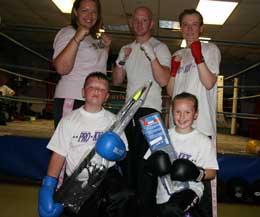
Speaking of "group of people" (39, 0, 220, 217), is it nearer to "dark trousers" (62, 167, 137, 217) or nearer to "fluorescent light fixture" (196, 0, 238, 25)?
"dark trousers" (62, 167, 137, 217)

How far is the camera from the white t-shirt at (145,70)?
5.38 ft

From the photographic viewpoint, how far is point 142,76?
166 cm

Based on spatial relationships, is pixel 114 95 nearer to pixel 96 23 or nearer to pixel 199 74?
pixel 96 23

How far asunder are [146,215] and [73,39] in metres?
0.88

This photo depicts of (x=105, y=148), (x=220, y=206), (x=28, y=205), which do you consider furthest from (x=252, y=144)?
(x=105, y=148)

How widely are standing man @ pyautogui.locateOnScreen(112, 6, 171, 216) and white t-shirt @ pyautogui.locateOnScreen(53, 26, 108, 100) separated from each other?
17cm

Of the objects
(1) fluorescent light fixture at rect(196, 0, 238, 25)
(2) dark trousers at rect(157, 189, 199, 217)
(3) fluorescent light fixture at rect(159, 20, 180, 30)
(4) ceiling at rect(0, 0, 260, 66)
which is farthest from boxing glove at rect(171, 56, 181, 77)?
(3) fluorescent light fixture at rect(159, 20, 180, 30)

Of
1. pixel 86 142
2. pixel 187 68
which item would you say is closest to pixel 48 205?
pixel 86 142

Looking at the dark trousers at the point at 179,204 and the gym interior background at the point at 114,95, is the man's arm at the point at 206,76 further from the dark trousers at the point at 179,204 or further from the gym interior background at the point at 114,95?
the gym interior background at the point at 114,95

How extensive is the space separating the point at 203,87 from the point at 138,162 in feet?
1.62

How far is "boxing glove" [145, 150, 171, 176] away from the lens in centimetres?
126

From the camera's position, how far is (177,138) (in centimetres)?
146

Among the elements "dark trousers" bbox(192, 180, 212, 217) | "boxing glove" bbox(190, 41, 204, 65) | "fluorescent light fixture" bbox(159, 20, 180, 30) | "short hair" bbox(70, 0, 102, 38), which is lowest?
"dark trousers" bbox(192, 180, 212, 217)

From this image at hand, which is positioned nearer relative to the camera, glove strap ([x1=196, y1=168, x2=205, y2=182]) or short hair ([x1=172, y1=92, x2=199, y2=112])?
glove strap ([x1=196, y1=168, x2=205, y2=182])
